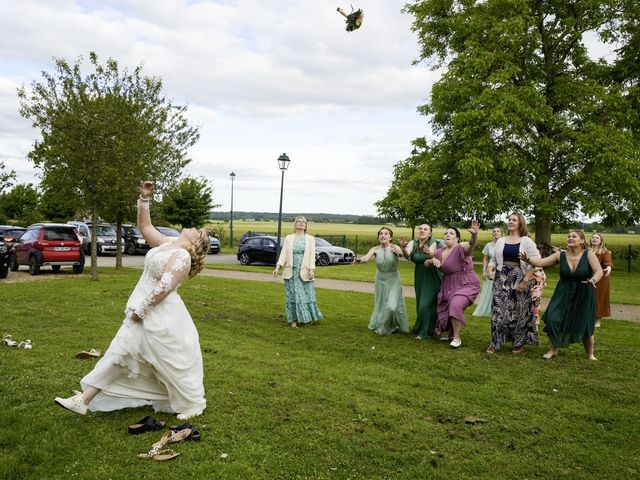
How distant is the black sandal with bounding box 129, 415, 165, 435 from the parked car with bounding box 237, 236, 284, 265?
74.1ft

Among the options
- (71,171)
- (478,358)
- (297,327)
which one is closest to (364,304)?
(297,327)

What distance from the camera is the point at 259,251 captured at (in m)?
28.2

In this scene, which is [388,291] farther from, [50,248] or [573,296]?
[50,248]

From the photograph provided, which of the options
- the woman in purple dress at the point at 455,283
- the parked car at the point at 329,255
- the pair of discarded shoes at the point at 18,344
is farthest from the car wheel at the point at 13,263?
the woman in purple dress at the point at 455,283

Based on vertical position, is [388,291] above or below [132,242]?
above

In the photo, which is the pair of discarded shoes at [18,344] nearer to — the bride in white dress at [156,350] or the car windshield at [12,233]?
the bride in white dress at [156,350]

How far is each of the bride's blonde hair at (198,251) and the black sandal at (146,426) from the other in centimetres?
138

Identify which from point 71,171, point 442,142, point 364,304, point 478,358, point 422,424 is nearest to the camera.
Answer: point 422,424

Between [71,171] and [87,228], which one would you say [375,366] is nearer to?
[71,171]

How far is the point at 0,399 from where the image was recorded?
5766 mm

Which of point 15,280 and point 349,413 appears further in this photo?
point 15,280

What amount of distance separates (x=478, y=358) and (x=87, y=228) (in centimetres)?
2941

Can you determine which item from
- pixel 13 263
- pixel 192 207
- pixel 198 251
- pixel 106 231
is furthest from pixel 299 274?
pixel 192 207

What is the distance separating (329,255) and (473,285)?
1982cm
